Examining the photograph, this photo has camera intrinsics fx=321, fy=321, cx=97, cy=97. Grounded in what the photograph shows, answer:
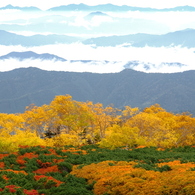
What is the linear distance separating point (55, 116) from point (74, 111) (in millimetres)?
4633

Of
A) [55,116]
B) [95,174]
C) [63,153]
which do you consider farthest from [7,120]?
[95,174]

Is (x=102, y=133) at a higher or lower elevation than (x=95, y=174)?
lower

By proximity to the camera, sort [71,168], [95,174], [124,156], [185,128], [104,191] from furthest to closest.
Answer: [185,128], [124,156], [71,168], [95,174], [104,191]

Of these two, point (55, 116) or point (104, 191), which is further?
point (55, 116)

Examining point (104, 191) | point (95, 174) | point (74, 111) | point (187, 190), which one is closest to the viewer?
point (187, 190)

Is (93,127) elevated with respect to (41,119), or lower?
lower

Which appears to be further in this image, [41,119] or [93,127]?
[93,127]

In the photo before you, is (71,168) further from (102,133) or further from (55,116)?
(102,133)

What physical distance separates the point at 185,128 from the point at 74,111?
24615 mm

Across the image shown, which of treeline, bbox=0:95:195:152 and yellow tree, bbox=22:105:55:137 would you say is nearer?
treeline, bbox=0:95:195:152

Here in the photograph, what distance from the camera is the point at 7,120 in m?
70.9

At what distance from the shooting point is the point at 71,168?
101ft

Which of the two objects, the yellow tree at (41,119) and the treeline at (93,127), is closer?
the treeline at (93,127)

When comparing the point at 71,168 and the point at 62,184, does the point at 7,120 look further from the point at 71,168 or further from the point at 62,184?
the point at 62,184
